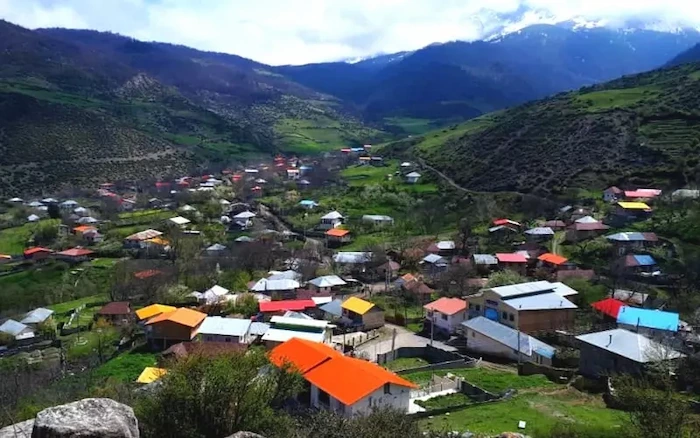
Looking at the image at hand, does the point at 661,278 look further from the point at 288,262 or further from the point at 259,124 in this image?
the point at 259,124

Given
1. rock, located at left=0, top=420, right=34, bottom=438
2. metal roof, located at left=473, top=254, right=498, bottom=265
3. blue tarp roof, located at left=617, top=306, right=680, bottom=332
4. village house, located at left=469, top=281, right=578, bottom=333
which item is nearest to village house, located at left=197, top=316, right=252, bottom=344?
village house, located at left=469, top=281, right=578, bottom=333

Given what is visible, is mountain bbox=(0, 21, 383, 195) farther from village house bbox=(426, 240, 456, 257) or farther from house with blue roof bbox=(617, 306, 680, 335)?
house with blue roof bbox=(617, 306, 680, 335)

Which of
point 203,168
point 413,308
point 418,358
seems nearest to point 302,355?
point 418,358

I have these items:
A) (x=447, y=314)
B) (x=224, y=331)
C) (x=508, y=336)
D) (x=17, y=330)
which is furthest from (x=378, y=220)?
(x=17, y=330)

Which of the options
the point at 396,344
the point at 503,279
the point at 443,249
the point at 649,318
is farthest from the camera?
the point at 443,249

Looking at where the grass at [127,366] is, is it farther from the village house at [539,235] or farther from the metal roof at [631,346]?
the village house at [539,235]

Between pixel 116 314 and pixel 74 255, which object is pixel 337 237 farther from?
pixel 116 314
